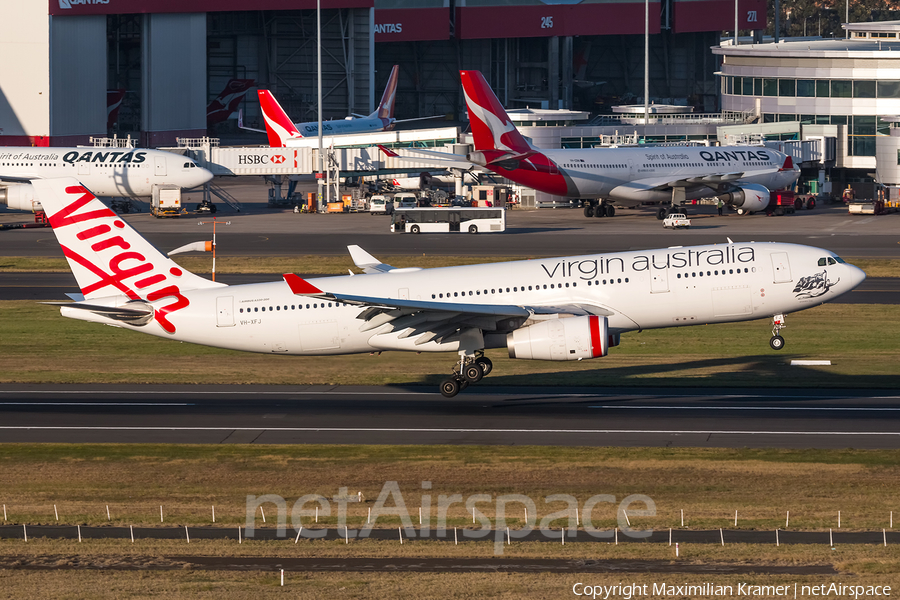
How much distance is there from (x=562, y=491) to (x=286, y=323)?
15998 mm

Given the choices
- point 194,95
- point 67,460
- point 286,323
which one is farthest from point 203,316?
point 194,95

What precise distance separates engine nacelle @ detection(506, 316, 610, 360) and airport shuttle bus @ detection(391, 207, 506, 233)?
62735 mm

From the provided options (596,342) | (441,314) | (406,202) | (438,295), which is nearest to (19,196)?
(406,202)

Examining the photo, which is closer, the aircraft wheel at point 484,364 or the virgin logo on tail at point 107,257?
the virgin logo on tail at point 107,257

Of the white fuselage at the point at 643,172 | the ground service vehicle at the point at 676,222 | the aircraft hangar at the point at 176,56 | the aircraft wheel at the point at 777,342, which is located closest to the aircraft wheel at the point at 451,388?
the aircraft wheel at the point at 777,342

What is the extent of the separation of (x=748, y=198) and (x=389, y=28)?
322 feet

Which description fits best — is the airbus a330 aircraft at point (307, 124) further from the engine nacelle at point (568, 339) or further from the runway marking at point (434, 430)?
the engine nacelle at point (568, 339)

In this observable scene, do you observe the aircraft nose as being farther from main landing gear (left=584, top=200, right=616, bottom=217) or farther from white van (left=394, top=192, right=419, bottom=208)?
white van (left=394, top=192, right=419, bottom=208)

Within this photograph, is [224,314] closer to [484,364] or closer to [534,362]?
[484,364]

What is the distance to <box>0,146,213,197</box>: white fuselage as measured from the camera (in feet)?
387

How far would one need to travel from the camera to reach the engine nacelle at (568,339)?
4088 cm

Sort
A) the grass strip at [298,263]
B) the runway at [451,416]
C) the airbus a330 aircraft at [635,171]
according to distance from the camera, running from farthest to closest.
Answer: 1. the airbus a330 aircraft at [635,171]
2. the grass strip at [298,263]
3. the runway at [451,416]

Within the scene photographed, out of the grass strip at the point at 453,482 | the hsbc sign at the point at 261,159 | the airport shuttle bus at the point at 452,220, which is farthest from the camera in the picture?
the hsbc sign at the point at 261,159

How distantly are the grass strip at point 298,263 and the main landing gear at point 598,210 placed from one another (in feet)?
105
